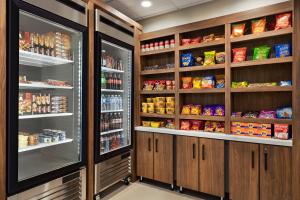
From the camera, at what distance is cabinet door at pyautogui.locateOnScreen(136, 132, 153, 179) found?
10.8ft

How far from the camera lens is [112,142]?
3.02 m

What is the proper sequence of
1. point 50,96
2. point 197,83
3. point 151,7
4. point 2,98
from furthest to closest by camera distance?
point 151,7 < point 197,83 < point 50,96 < point 2,98

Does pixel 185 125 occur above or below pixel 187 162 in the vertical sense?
above

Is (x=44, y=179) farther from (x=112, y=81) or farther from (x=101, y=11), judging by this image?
(x=101, y=11)

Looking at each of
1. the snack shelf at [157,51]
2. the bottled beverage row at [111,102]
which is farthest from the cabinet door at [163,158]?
the snack shelf at [157,51]

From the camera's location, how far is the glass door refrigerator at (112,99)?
2512 millimetres

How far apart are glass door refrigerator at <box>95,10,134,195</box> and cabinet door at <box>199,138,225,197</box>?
3.67 ft

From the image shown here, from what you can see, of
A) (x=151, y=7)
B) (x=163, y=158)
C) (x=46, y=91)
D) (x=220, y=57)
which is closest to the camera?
(x=46, y=91)

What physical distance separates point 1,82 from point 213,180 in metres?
2.65

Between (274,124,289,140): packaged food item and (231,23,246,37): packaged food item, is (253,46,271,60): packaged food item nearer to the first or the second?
(231,23,246,37): packaged food item

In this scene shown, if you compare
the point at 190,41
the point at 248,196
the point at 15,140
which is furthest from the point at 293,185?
the point at 15,140

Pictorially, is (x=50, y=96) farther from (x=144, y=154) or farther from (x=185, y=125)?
(x=185, y=125)

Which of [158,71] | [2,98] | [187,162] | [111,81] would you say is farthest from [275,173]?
[2,98]

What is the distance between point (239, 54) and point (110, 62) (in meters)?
1.80
